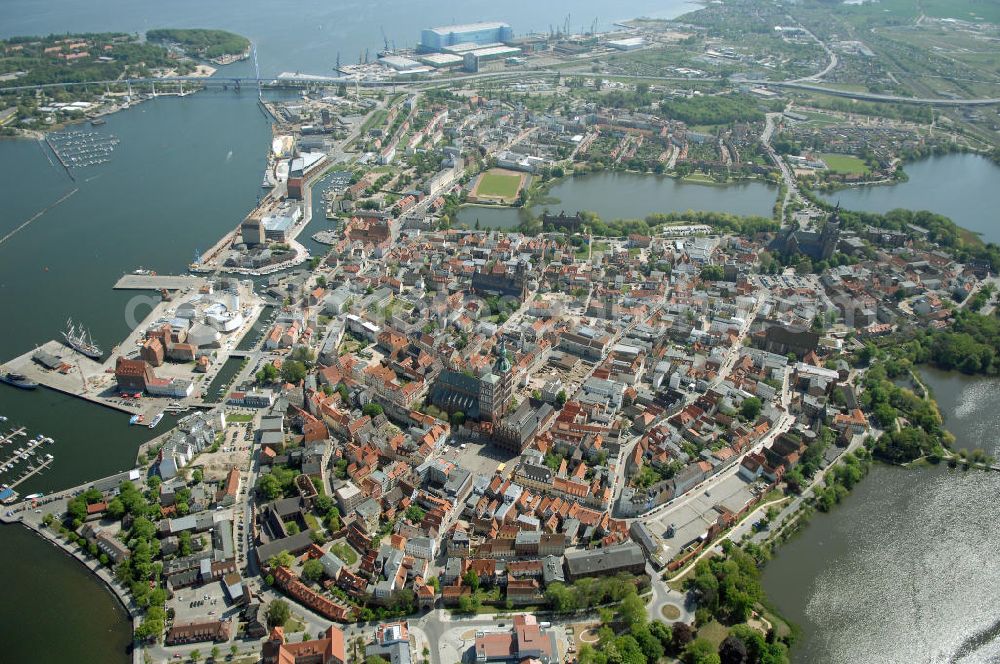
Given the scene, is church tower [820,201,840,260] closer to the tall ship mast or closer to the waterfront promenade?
the waterfront promenade

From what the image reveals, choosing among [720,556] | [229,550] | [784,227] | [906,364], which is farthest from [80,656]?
[784,227]

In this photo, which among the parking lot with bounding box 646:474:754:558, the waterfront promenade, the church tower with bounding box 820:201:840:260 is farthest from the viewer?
→ the church tower with bounding box 820:201:840:260

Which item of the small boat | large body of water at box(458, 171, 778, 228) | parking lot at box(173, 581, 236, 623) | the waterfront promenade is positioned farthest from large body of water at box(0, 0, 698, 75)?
parking lot at box(173, 581, 236, 623)

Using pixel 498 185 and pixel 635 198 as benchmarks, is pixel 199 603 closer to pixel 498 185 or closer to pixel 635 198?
pixel 498 185

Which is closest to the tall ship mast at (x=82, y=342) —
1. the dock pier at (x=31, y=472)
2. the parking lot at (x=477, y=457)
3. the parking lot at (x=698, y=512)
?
the dock pier at (x=31, y=472)

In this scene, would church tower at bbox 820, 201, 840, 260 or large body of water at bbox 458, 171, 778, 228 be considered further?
large body of water at bbox 458, 171, 778, 228

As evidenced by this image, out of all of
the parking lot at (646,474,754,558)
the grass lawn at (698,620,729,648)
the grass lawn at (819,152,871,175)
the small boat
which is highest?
the grass lawn at (819,152,871,175)

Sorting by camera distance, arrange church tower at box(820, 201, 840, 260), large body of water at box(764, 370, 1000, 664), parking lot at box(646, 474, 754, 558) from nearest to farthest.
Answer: large body of water at box(764, 370, 1000, 664), parking lot at box(646, 474, 754, 558), church tower at box(820, 201, 840, 260)

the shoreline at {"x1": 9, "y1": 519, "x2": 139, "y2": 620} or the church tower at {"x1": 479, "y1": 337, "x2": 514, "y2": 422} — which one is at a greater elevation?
the church tower at {"x1": 479, "y1": 337, "x2": 514, "y2": 422}
